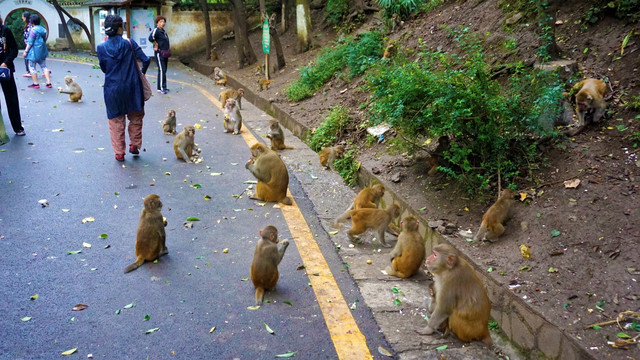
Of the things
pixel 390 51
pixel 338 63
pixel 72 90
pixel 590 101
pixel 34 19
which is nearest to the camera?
pixel 590 101

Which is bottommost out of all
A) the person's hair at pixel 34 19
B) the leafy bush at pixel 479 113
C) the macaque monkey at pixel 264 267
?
the macaque monkey at pixel 264 267

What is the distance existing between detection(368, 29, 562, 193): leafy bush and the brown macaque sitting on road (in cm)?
30

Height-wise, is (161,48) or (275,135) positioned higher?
(161,48)

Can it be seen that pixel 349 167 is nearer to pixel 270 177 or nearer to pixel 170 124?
pixel 270 177

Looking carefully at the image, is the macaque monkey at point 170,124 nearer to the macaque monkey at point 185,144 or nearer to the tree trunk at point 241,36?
the macaque monkey at point 185,144

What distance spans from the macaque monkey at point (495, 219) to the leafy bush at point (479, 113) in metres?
0.44

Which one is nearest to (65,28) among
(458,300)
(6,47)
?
(6,47)

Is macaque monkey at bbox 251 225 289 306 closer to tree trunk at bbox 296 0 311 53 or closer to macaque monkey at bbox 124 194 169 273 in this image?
macaque monkey at bbox 124 194 169 273

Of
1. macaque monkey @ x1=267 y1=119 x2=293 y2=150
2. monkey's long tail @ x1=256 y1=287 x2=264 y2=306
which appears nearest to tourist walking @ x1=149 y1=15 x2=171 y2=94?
macaque monkey @ x1=267 y1=119 x2=293 y2=150

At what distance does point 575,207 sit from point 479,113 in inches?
54.0

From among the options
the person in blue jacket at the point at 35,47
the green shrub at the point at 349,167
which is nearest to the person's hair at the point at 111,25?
the green shrub at the point at 349,167

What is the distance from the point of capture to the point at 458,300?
414cm

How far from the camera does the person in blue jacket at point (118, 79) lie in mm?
8438

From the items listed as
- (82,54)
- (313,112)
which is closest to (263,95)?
(313,112)
